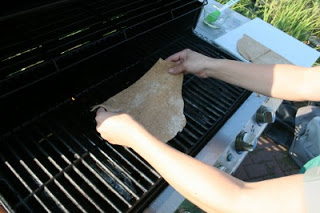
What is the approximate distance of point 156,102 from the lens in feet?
4.79

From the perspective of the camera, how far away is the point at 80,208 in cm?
95

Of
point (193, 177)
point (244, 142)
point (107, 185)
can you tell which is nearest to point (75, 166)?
point (107, 185)

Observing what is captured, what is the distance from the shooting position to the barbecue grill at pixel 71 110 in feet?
3.22

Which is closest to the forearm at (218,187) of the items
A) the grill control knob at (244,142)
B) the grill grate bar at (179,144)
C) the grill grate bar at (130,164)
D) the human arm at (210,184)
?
the human arm at (210,184)

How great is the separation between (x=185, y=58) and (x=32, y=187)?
107cm

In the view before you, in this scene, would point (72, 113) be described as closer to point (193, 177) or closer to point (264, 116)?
point (193, 177)

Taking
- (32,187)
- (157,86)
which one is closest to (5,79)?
(32,187)

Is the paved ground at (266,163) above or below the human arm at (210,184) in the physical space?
below

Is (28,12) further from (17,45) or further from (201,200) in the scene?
(201,200)

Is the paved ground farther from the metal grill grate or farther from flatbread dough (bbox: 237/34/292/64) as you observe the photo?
the metal grill grate

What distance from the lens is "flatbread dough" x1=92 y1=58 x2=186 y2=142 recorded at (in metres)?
1.33

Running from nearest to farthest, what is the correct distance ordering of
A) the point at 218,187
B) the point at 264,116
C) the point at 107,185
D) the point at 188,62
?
1. the point at 218,187
2. the point at 107,185
3. the point at 188,62
4. the point at 264,116

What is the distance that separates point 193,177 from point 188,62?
2.64 feet

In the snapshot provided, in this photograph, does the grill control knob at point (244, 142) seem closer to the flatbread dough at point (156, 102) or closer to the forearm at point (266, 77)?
the forearm at point (266, 77)
